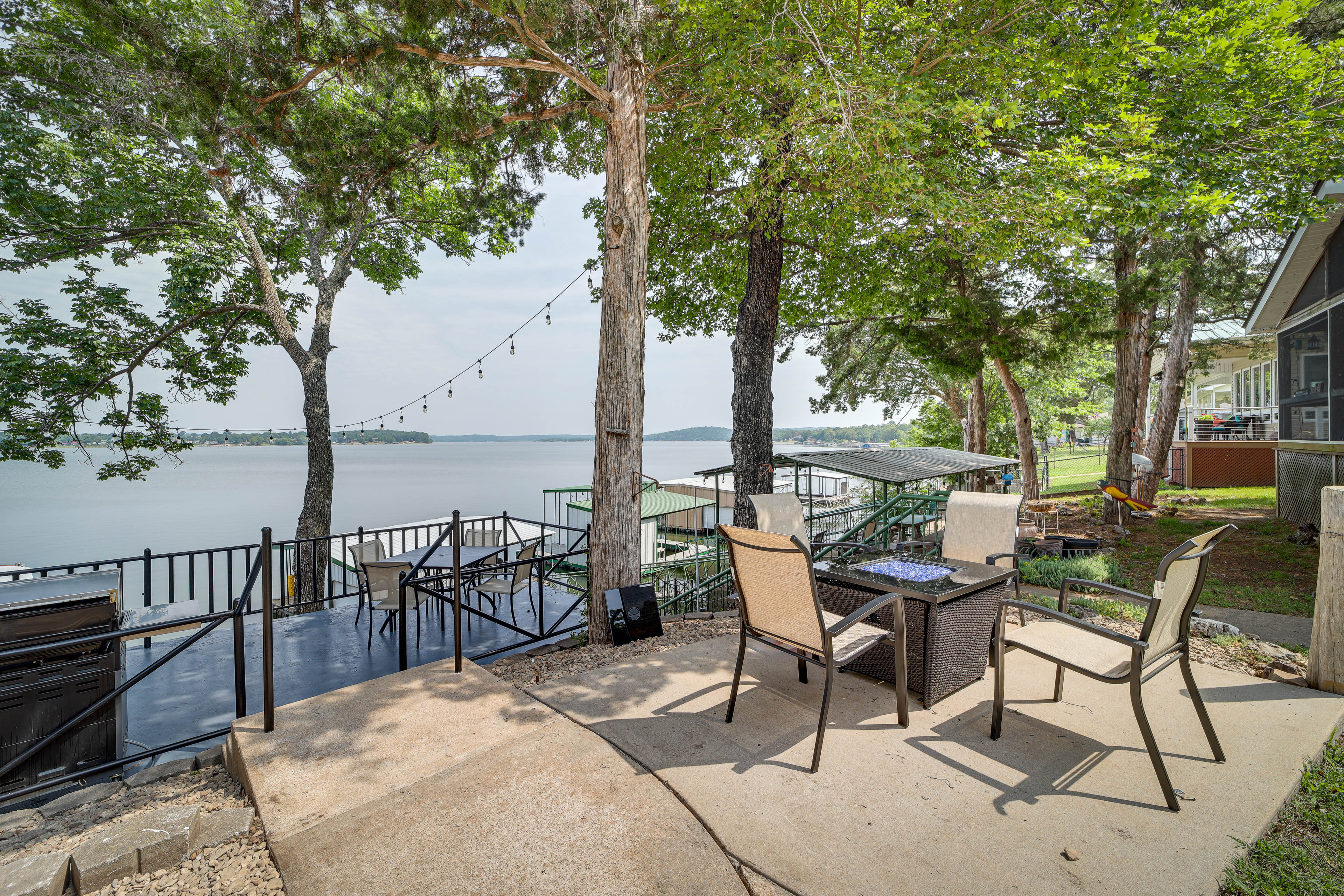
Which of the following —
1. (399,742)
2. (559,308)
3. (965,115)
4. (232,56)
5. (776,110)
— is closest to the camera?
(399,742)

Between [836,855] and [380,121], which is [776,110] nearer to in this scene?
[380,121]

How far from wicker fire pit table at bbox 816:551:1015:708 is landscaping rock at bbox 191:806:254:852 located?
A: 9.78 feet

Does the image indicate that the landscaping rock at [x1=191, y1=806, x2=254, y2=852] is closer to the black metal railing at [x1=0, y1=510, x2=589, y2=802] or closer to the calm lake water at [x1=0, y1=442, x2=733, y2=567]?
the black metal railing at [x1=0, y1=510, x2=589, y2=802]

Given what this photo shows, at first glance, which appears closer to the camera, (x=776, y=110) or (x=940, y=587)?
(x=940, y=587)

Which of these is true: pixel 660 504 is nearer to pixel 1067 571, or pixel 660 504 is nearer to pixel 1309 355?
pixel 1067 571

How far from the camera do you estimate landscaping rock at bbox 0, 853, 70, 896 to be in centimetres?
171

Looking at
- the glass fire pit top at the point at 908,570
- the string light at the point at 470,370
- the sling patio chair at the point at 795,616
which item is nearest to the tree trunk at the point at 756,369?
the string light at the point at 470,370

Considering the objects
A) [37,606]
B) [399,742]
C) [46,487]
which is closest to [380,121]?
[37,606]

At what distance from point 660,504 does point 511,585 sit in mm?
7196

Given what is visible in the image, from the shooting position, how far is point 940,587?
10.4 feet

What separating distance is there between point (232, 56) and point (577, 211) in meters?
6.36

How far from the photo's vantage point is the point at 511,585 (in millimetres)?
6004

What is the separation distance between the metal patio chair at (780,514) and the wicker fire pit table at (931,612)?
1228 millimetres

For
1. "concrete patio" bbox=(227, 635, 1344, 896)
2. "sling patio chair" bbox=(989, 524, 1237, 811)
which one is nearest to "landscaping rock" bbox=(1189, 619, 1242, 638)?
"concrete patio" bbox=(227, 635, 1344, 896)
